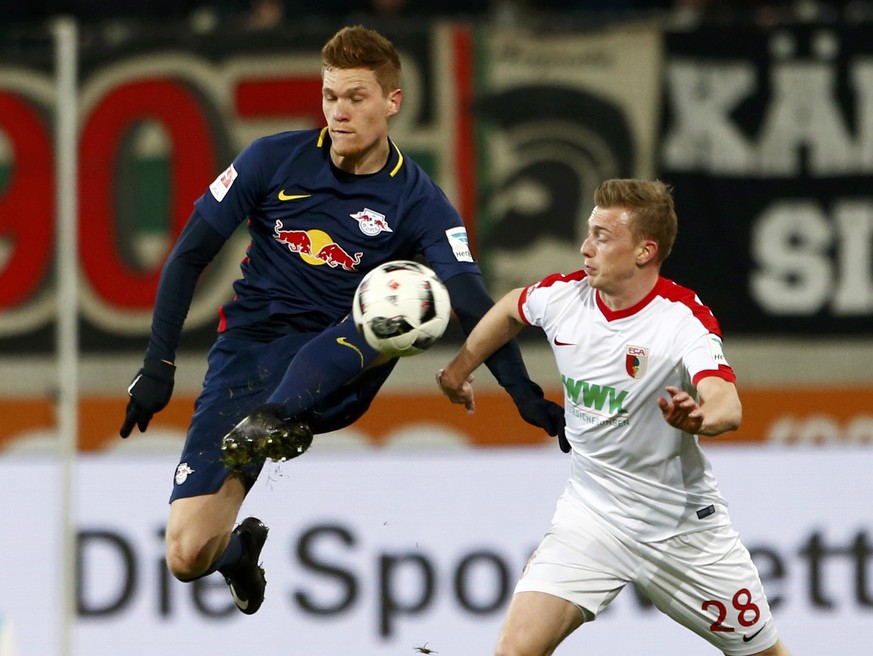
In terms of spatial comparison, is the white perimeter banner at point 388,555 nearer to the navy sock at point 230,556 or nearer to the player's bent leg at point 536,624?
the navy sock at point 230,556

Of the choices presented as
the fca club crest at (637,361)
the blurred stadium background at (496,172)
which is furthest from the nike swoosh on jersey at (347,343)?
the blurred stadium background at (496,172)

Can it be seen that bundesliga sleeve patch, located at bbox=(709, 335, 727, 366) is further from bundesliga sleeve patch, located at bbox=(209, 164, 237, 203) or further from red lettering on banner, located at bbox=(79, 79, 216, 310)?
red lettering on banner, located at bbox=(79, 79, 216, 310)

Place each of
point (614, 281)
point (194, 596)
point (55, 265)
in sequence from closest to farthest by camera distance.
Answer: point (614, 281), point (194, 596), point (55, 265)

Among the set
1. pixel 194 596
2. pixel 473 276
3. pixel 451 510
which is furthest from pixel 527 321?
pixel 194 596

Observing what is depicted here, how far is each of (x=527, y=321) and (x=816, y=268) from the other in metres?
3.65

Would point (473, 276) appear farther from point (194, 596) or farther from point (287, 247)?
point (194, 596)

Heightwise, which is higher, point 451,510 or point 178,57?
point 178,57

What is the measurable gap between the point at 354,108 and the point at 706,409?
1.49m

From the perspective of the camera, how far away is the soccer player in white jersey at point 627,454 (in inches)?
187

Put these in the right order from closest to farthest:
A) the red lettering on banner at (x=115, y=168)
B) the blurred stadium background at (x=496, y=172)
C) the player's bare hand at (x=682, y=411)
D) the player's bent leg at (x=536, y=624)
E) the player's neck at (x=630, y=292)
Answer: the player's bare hand at (x=682, y=411) → the player's bent leg at (x=536, y=624) → the player's neck at (x=630, y=292) → the blurred stadium background at (x=496, y=172) → the red lettering on banner at (x=115, y=168)

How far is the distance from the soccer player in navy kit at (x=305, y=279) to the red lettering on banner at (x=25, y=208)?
311 cm

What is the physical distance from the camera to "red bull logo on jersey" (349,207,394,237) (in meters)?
4.92

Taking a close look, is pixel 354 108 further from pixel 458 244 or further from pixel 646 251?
pixel 646 251

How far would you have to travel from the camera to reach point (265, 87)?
8.06 m
